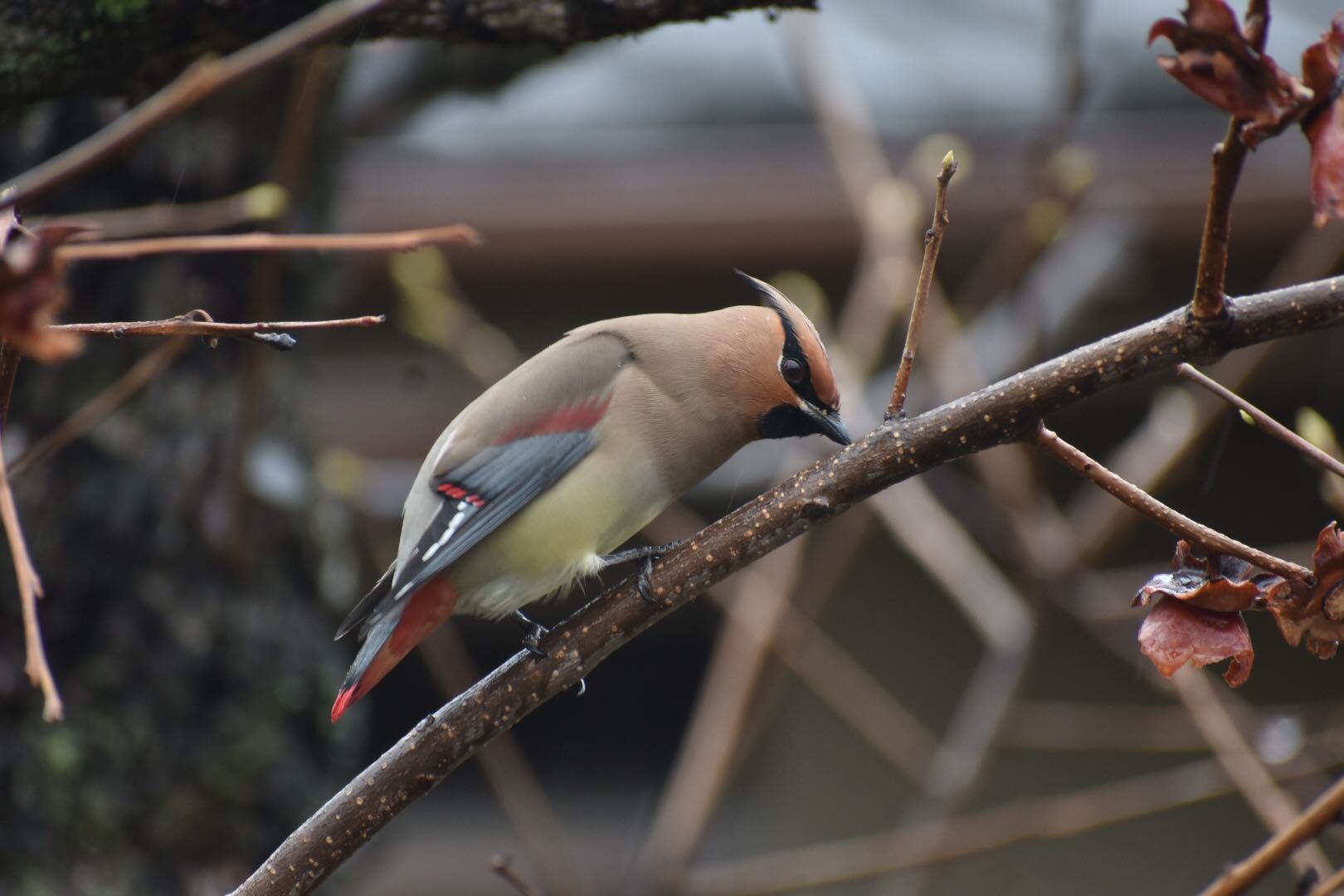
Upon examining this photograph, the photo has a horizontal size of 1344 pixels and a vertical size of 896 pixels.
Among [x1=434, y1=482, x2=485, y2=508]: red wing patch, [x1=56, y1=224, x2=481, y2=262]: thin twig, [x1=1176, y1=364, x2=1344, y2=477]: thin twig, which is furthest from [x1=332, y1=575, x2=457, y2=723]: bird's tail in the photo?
[x1=1176, y1=364, x2=1344, y2=477]: thin twig

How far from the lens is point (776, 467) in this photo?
4.36 meters

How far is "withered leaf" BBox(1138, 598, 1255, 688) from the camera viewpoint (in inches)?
58.4

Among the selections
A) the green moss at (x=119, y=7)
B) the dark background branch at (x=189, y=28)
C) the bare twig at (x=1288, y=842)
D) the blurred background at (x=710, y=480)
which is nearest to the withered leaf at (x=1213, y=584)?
the bare twig at (x=1288, y=842)

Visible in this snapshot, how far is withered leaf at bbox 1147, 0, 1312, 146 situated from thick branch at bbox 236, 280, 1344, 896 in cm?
34

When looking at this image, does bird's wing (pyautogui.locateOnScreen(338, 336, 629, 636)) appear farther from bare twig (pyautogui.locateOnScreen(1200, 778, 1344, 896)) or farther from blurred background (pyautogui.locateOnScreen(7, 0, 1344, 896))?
bare twig (pyautogui.locateOnScreen(1200, 778, 1344, 896))

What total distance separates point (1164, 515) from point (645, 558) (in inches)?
38.6

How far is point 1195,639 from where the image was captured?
58.9 inches

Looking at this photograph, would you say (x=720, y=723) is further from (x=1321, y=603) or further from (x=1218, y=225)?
(x=1218, y=225)

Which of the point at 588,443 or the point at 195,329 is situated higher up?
the point at 195,329

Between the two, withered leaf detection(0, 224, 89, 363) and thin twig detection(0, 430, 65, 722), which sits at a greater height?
withered leaf detection(0, 224, 89, 363)

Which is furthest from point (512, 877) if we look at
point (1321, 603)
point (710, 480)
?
point (710, 480)

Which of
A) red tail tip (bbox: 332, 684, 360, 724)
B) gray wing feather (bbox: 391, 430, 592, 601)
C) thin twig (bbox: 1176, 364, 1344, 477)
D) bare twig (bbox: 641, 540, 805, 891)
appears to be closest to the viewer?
thin twig (bbox: 1176, 364, 1344, 477)

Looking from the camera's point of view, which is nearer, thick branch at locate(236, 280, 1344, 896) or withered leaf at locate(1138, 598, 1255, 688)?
withered leaf at locate(1138, 598, 1255, 688)

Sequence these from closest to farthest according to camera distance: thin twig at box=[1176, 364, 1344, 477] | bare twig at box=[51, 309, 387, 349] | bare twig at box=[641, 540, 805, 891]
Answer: bare twig at box=[51, 309, 387, 349] < thin twig at box=[1176, 364, 1344, 477] < bare twig at box=[641, 540, 805, 891]
